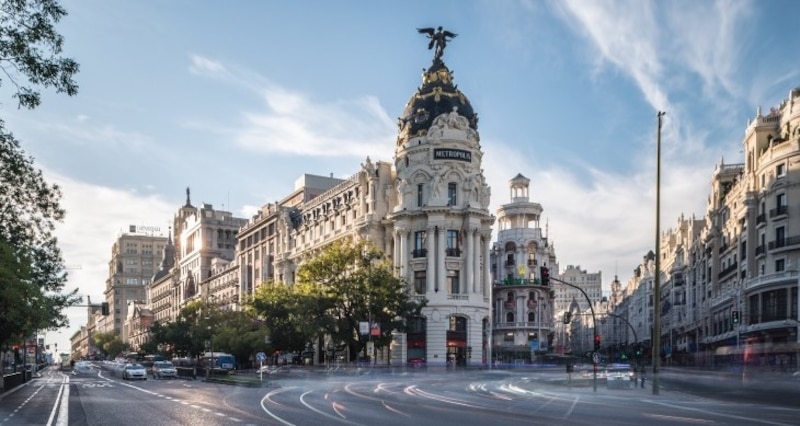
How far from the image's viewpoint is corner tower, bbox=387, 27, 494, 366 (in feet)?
293

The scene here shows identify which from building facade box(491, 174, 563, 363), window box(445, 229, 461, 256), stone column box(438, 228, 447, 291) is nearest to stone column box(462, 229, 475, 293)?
window box(445, 229, 461, 256)

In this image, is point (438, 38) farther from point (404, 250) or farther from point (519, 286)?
point (519, 286)

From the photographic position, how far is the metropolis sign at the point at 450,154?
89938 millimetres

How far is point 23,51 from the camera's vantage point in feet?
56.3

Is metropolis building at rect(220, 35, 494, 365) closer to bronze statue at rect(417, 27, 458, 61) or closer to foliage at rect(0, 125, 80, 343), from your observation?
bronze statue at rect(417, 27, 458, 61)

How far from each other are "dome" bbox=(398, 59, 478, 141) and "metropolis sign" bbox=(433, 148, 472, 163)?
317cm

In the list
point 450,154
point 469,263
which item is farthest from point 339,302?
point 450,154

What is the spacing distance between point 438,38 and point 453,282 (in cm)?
2901

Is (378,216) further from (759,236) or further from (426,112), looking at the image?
(759,236)

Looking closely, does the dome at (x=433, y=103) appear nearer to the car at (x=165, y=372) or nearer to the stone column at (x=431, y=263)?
the stone column at (x=431, y=263)

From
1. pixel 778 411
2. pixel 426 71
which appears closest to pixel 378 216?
pixel 426 71

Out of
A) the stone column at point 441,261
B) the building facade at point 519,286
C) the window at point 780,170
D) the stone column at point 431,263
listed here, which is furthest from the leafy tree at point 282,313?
the building facade at point 519,286

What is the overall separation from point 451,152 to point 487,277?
14381 mm

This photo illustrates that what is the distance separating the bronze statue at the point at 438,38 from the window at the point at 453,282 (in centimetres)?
2573
